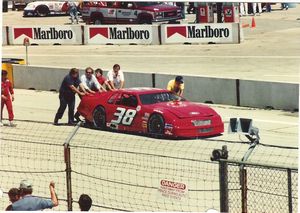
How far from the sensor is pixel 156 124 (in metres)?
18.7

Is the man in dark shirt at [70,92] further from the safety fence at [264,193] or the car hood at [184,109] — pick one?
the safety fence at [264,193]

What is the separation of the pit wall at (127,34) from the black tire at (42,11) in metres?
14.8

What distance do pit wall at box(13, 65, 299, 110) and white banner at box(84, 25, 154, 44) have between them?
11375 millimetres

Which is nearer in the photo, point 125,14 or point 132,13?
point 132,13

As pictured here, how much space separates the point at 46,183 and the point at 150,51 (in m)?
21.4

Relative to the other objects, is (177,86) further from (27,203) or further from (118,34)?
(118,34)

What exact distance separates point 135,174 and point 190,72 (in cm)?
1455

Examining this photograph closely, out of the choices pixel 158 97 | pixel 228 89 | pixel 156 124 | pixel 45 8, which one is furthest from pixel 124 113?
pixel 45 8

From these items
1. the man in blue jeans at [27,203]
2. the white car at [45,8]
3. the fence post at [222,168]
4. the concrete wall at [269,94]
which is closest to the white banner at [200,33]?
the concrete wall at [269,94]

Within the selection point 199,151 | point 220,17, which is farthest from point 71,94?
point 220,17

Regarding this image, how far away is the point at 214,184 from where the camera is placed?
14.2 m

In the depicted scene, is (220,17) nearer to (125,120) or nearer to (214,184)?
(125,120)

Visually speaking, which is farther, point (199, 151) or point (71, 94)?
point (71, 94)

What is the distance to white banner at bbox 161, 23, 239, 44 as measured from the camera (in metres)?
36.4
